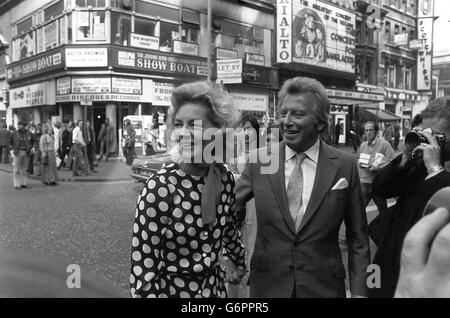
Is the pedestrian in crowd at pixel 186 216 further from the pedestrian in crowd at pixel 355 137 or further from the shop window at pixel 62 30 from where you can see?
the pedestrian in crowd at pixel 355 137

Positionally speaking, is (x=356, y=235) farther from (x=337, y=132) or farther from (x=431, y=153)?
(x=337, y=132)

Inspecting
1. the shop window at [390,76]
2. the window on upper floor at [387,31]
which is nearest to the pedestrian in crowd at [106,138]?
the shop window at [390,76]

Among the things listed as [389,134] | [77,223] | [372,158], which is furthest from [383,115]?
[77,223]

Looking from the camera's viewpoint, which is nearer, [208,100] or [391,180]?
[208,100]

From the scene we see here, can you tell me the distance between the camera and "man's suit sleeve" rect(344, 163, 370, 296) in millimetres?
2045

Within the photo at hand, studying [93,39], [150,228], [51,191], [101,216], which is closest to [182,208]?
[150,228]

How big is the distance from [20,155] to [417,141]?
10946 millimetres

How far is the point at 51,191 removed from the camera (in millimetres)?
10805

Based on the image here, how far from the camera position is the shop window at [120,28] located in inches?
767

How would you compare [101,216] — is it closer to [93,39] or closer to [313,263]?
[313,263]

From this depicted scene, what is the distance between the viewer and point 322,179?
2037 millimetres

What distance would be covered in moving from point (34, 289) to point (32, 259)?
0.42ft

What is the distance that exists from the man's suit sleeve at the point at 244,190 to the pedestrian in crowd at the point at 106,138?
1565 cm

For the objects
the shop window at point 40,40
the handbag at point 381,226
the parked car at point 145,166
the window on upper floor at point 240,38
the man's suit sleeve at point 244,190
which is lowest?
the parked car at point 145,166
